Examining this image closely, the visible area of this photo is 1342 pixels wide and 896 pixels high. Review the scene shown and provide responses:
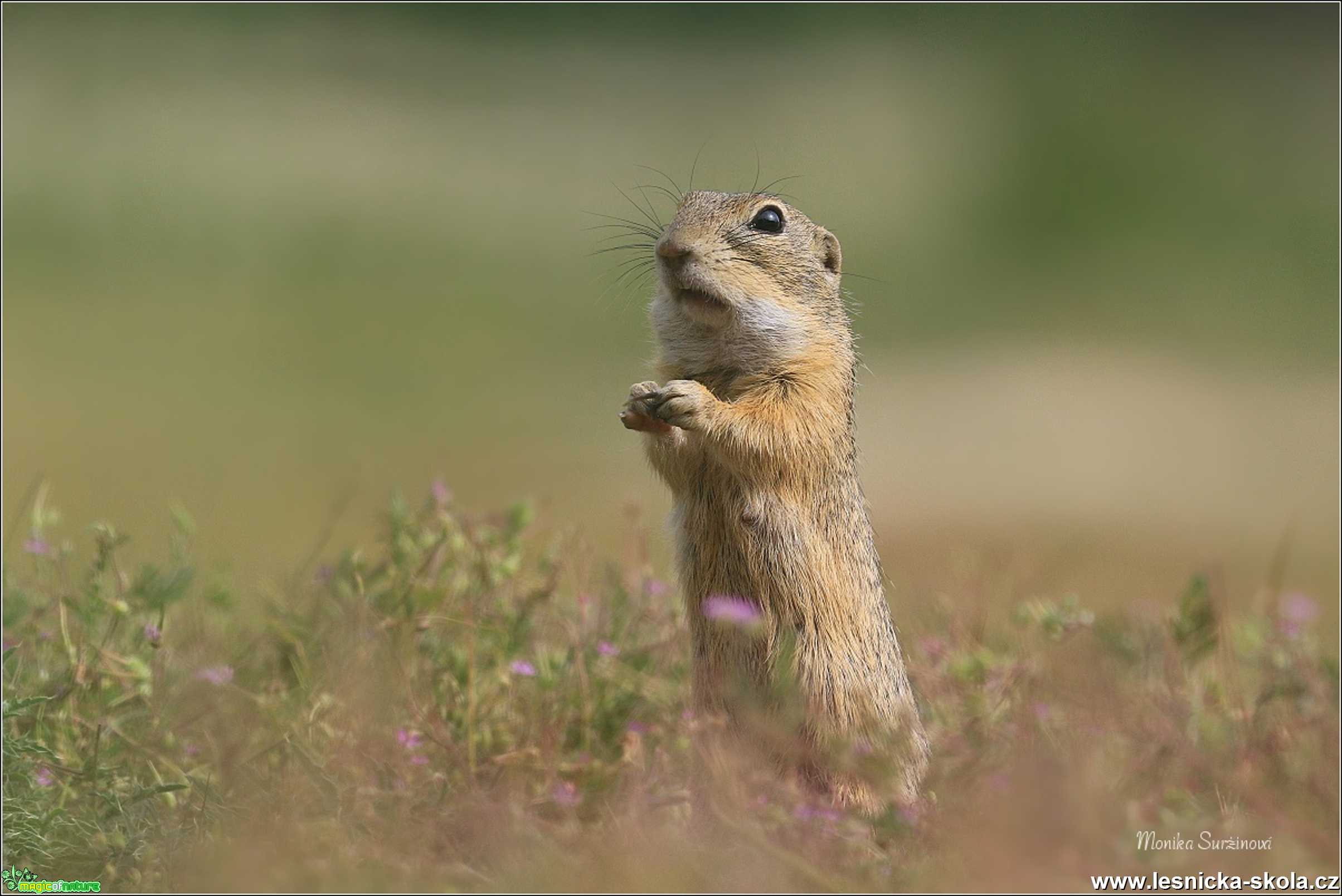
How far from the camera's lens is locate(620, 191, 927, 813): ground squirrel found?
3.48 meters

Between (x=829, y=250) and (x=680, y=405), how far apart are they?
1048mm

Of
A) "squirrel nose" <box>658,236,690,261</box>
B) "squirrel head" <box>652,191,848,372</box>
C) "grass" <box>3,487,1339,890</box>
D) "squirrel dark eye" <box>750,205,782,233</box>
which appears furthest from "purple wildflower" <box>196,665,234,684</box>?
"squirrel dark eye" <box>750,205,782,233</box>

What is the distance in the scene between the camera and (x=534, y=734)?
147 inches

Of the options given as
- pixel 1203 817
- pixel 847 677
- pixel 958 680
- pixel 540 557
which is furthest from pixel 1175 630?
pixel 540 557

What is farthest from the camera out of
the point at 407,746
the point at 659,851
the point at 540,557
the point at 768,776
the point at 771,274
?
the point at 540,557

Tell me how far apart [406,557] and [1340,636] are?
133 inches

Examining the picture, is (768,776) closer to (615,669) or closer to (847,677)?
(847,677)

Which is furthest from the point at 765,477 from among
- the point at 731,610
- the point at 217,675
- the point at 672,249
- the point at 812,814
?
the point at 217,675

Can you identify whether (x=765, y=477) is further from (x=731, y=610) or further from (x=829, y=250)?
(x=829, y=250)

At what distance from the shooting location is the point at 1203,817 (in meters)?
2.60

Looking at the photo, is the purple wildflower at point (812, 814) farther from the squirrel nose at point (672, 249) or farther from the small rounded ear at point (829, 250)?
the small rounded ear at point (829, 250)

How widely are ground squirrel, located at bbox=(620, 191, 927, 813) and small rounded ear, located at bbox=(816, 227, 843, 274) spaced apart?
0.90ft

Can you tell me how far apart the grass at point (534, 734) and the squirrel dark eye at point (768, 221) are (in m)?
1.20

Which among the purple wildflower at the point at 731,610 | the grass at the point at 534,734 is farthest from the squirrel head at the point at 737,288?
the grass at the point at 534,734
